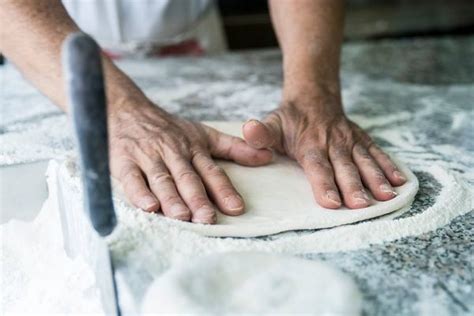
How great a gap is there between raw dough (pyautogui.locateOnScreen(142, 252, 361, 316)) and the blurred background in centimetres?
273

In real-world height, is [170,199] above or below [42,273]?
above

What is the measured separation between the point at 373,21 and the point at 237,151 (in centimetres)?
254

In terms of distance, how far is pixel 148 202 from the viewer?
31.0 inches

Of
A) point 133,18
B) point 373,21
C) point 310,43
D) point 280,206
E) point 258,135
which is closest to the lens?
point 280,206

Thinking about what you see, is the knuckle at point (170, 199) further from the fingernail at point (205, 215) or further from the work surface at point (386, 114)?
the work surface at point (386, 114)

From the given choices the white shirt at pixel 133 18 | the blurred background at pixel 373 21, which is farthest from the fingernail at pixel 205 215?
the blurred background at pixel 373 21

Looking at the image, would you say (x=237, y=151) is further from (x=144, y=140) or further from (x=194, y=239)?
(x=194, y=239)

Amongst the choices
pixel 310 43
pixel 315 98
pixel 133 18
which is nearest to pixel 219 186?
pixel 315 98

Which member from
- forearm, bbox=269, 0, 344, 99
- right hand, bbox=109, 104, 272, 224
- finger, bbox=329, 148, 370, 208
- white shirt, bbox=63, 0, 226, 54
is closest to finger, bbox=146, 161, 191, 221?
right hand, bbox=109, 104, 272, 224

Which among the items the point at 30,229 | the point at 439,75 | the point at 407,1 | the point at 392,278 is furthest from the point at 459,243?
the point at 407,1

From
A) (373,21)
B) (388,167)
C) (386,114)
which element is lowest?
(373,21)

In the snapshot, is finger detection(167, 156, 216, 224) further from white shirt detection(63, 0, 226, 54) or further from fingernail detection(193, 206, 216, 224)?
white shirt detection(63, 0, 226, 54)

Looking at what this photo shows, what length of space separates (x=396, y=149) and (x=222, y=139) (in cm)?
32

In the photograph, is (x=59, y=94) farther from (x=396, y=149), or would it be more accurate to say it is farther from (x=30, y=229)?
(x=396, y=149)
